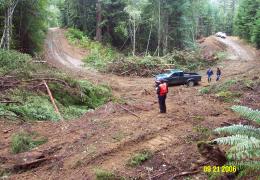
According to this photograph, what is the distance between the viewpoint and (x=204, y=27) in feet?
298

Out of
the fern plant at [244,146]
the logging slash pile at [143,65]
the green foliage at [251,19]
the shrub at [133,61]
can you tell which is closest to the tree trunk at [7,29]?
the shrub at [133,61]

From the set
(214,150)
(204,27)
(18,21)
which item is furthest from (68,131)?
(204,27)

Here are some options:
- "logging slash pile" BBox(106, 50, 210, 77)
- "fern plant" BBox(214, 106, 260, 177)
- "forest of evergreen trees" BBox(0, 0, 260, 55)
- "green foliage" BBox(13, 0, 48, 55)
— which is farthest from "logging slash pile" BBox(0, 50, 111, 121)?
"forest of evergreen trees" BBox(0, 0, 260, 55)

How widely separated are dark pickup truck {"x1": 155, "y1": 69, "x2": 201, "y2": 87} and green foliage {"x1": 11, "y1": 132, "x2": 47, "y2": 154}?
655 inches

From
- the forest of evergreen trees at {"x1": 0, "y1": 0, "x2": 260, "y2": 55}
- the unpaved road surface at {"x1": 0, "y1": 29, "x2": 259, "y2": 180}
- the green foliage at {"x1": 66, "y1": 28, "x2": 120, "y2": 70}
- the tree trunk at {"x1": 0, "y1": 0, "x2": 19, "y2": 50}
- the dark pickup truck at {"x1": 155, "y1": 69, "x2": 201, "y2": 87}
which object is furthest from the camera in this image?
the forest of evergreen trees at {"x1": 0, "y1": 0, "x2": 260, "y2": 55}

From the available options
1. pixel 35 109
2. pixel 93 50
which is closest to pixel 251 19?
pixel 93 50

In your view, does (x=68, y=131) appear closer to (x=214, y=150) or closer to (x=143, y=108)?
(x=143, y=108)

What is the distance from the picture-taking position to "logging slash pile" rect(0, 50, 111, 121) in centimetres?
1558

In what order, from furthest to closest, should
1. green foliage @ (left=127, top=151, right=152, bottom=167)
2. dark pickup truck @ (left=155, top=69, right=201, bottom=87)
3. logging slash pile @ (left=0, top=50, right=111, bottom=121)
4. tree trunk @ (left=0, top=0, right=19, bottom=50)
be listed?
dark pickup truck @ (left=155, top=69, right=201, bottom=87) < tree trunk @ (left=0, top=0, right=19, bottom=50) < logging slash pile @ (left=0, top=50, right=111, bottom=121) < green foliage @ (left=127, top=151, right=152, bottom=167)

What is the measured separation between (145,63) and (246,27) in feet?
96.3

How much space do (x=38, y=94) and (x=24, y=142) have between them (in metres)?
7.01

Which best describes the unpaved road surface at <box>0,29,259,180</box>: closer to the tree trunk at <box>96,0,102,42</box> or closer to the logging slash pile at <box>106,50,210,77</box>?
the logging slash pile at <box>106,50,210,77</box>
